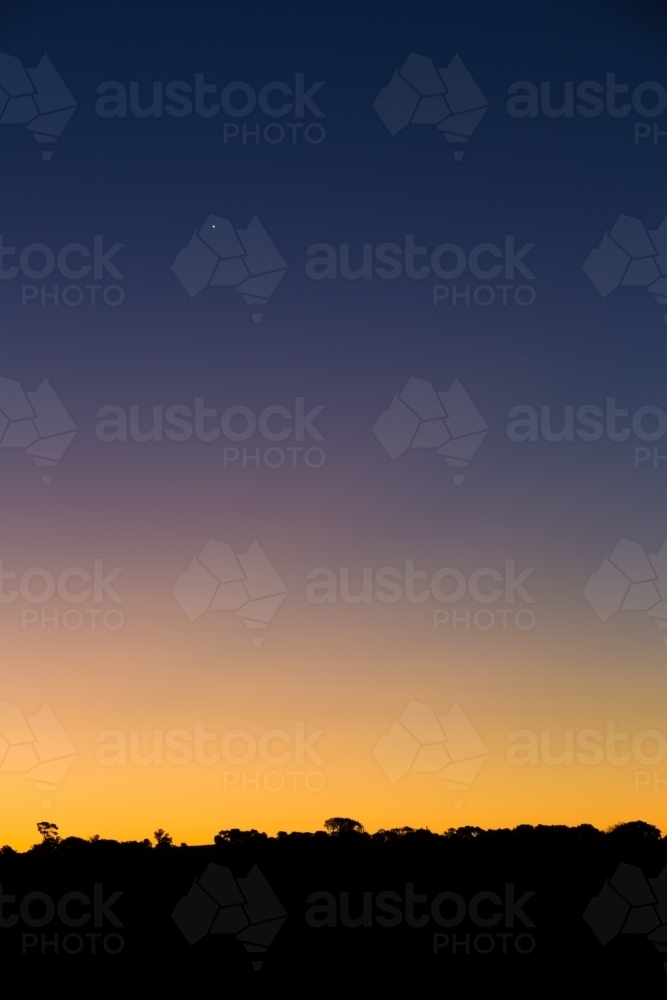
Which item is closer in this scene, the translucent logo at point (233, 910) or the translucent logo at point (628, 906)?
the translucent logo at point (628, 906)

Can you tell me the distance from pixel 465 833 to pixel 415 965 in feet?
3.28

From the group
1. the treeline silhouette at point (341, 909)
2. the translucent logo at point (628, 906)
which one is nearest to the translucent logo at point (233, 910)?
the treeline silhouette at point (341, 909)

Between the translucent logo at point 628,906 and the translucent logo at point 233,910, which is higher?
the translucent logo at point 233,910

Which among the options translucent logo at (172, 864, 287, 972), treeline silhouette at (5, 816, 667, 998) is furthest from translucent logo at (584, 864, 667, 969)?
translucent logo at (172, 864, 287, 972)

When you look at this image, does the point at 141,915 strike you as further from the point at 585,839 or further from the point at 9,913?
the point at 585,839

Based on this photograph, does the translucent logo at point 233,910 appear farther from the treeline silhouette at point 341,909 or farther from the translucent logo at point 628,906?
the translucent logo at point 628,906

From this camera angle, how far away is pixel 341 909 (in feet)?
24.1

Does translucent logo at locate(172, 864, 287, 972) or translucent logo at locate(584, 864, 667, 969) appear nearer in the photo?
translucent logo at locate(584, 864, 667, 969)

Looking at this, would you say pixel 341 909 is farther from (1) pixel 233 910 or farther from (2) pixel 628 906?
(2) pixel 628 906

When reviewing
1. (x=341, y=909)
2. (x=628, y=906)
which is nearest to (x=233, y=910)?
(x=341, y=909)

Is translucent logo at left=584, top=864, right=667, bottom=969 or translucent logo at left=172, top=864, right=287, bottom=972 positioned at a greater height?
translucent logo at left=172, top=864, right=287, bottom=972

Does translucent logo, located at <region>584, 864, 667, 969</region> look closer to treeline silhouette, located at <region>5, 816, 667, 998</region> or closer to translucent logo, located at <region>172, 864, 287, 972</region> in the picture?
treeline silhouette, located at <region>5, 816, 667, 998</region>

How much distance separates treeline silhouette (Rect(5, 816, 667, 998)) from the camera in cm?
755

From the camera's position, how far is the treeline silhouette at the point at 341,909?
755 cm
